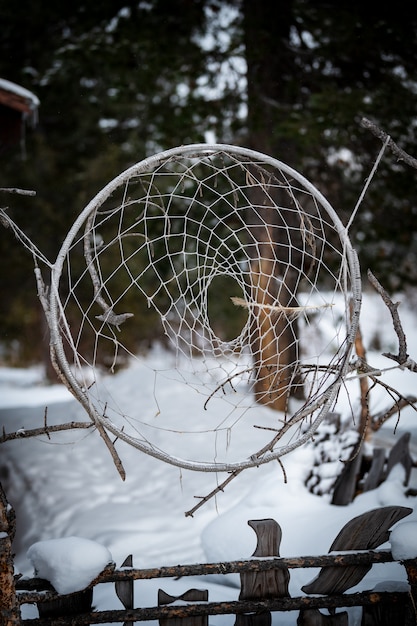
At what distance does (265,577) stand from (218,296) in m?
7.97

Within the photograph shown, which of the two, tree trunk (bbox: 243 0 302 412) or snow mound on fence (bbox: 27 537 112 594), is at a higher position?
tree trunk (bbox: 243 0 302 412)

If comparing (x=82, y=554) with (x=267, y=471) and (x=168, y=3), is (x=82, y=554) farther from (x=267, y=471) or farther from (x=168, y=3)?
(x=168, y=3)

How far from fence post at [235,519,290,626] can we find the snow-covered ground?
0.31m

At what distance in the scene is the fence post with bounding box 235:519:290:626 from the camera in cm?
260

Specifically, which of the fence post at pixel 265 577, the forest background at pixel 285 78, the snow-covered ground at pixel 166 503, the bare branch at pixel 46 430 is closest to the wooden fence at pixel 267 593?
the fence post at pixel 265 577

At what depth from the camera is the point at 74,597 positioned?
251 centimetres

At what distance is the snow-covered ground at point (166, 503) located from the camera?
3436 mm

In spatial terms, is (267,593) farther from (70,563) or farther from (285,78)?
(285,78)

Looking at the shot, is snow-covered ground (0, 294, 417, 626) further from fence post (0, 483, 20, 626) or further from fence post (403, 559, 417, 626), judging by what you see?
fence post (0, 483, 20, 626)

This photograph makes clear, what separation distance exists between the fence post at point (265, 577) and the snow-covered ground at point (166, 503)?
0.31 meters

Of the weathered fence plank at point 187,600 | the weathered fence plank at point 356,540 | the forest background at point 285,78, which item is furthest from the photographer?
the forest background at point 285,78

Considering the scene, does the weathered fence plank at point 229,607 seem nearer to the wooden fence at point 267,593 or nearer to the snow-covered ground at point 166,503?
the wooden fence at point 267,593

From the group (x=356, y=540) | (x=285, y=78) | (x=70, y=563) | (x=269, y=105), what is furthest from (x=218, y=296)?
(x=70, y=563)

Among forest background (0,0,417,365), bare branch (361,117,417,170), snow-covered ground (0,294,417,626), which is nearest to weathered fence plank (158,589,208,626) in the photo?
snow-covered ground (0,294,417,626)
